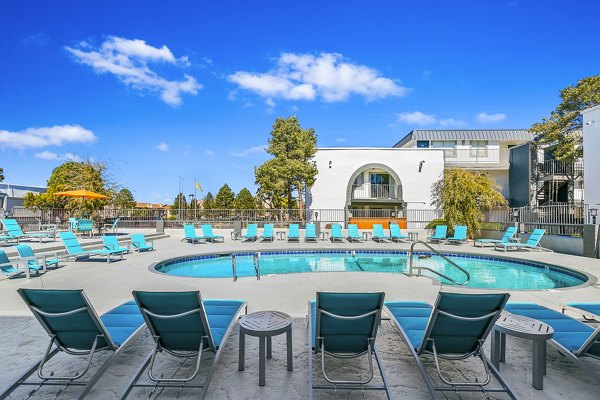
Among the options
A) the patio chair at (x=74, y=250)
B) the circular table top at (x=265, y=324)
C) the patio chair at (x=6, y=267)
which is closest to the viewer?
the circular table top at (x=265, y=324)

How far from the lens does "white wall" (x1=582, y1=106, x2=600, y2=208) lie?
14.9 meters

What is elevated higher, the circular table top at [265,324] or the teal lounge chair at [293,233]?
the circular table top at [265,324]

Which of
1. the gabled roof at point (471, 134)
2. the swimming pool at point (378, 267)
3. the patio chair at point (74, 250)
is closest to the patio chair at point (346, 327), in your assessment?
the swimming pool at point (378, 267)

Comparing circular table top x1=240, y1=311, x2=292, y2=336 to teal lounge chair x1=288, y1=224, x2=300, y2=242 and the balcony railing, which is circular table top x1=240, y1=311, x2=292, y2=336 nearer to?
teal lounge chair x1=288, y1=224, x2=300, y2=242

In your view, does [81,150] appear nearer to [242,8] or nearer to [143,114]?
[143,114]

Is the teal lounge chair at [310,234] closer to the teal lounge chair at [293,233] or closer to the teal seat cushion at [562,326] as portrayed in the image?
the teal lounge chair at [293,233]

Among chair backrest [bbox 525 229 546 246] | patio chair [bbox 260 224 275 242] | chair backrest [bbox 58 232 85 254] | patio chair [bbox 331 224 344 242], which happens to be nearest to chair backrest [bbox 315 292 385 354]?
chair backrest [bbox 58 232 85 254]

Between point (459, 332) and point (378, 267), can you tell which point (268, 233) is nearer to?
point (378, 267)

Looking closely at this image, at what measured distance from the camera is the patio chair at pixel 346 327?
9.16 feet

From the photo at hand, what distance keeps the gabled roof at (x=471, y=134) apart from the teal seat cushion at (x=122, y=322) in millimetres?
31803

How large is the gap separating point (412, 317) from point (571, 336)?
139 cm

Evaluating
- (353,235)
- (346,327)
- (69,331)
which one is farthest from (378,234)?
(69,331)

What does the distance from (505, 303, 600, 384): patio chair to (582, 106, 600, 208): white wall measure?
14.6 metres

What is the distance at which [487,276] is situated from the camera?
988 centimetres
